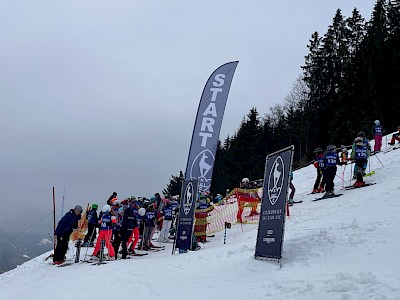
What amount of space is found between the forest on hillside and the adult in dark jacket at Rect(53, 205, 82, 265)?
30.2 m

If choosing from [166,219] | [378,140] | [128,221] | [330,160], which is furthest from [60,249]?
[378,140]

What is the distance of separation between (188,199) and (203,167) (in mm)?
6191

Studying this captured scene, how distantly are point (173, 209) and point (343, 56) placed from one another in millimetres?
42981

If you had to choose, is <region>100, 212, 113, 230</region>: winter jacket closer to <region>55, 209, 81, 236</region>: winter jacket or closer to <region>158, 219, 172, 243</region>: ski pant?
<region>55, 209, 81, 236</region>: winter jacket

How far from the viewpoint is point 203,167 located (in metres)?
18.2

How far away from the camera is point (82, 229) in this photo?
68.4 ft

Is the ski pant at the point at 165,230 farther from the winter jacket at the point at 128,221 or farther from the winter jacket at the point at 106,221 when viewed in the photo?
the winter jacket at the point at 106,221

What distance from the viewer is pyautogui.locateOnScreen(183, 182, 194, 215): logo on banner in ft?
39.3

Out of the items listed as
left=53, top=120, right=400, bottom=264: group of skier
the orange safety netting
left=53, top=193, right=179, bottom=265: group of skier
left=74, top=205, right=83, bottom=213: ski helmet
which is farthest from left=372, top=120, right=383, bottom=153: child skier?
left=74, top=205, right=83, bottom=213: ski helmet

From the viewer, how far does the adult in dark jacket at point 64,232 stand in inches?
524

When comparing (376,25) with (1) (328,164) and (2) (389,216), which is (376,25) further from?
(2) (389,216)

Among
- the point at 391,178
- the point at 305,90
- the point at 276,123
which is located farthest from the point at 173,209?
the point at 276,123

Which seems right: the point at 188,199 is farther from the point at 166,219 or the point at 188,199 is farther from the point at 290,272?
the point at 290,272

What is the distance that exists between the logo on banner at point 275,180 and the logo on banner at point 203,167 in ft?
32.7
